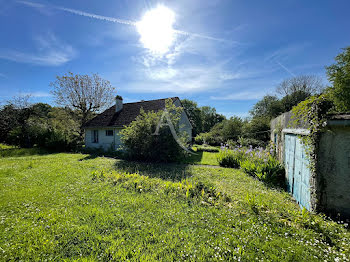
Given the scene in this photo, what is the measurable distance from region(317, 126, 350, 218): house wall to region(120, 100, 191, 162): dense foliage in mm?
7736

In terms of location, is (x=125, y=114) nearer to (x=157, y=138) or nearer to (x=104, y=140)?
(x=104, y=140)

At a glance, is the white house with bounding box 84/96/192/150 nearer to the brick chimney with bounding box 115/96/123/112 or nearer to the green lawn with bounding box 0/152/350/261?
the brick chimney with bounding box 115/96/123/112

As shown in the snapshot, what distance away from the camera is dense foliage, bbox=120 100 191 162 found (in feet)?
34.9

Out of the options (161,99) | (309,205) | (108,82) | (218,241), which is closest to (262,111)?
(161,99)

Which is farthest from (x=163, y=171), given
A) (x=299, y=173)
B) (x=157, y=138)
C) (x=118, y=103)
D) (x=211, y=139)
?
(x=211, y=139)

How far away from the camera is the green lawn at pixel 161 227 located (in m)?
2.70

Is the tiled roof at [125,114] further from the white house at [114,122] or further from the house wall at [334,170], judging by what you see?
the house wall at [334,170]

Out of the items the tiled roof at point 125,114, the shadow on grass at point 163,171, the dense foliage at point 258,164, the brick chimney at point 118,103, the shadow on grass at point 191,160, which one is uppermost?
the brick chimney at point 118,103

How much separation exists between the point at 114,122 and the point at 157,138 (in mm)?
8361

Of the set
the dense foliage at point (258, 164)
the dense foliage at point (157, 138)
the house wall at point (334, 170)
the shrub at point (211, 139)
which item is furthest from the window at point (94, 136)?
the house wall at point (334, 170)

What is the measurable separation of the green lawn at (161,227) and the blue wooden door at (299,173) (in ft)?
1.11

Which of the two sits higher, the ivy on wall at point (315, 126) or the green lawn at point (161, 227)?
the ivy on wall at point (315, 126)

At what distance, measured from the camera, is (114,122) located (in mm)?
16844

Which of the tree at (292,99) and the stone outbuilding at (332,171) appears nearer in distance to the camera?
the stone outbuilding at (332,171)
